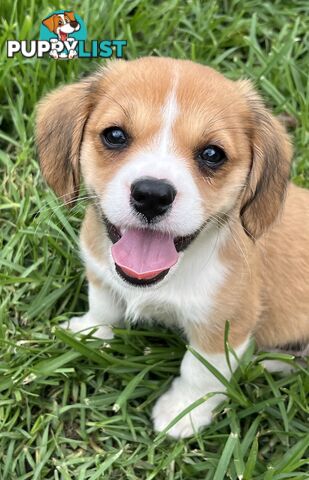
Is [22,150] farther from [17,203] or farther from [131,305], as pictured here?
[131,305]

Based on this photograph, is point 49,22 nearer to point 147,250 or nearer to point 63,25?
point 63,25

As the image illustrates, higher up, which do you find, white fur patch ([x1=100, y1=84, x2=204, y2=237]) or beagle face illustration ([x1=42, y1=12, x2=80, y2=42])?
beagle face illustration ([x1=42, y1=12, x2=80, y2=42])

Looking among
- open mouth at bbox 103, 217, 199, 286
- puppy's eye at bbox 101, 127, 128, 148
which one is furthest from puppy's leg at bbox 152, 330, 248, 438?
puppy's eye at bbox 101, 127, 128, 148

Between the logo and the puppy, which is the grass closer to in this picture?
the logo

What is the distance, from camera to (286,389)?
4258 millimetres

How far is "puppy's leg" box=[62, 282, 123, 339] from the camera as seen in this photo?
421 centimetres

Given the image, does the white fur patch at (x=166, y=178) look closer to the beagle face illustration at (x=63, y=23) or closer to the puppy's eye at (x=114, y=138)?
the puppy's eye at (x=114, y=138)

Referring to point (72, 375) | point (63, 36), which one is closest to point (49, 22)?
point (63, 36)

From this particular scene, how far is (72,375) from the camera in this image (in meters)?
4.38

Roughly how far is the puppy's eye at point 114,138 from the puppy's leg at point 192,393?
1.33m

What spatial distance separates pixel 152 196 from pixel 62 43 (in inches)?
106

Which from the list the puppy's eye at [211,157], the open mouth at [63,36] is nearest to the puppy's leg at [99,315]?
the puppy's eye at [211,157]

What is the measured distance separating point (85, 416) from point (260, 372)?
1.15 m

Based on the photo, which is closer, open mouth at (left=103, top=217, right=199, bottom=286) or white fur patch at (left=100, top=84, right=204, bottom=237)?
white fur patch at (left=100, top=84, right=204, bottom=237)
